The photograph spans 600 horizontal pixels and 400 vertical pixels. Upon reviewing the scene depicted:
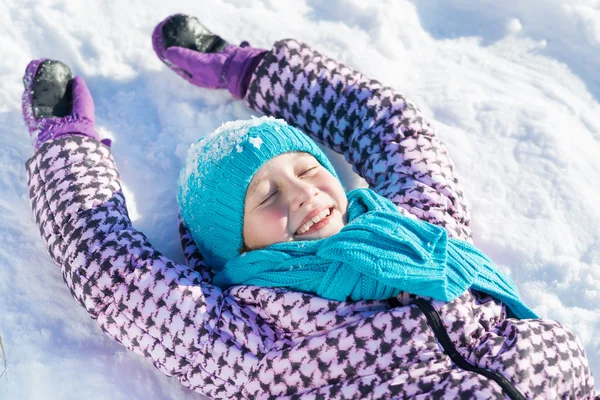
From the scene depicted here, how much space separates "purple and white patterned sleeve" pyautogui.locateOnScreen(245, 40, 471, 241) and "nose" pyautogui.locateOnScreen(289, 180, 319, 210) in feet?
1.24

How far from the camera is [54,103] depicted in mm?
2262

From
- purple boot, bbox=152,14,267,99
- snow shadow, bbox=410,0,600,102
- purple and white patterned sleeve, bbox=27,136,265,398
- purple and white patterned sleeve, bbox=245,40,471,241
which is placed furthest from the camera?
snow shadow, bbox=410,0,600,102

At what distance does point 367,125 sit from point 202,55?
676 millimetres

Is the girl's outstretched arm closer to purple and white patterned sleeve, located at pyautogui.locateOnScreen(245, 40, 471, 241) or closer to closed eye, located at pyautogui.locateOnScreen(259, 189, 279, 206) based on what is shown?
closed eye, located at pyautogui.locateOnScreen(259, 189, 279, 206)

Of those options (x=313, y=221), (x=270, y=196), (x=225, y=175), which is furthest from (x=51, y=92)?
(x=313, y=221)

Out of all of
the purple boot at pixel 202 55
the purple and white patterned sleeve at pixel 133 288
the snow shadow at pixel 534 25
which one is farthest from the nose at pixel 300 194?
the snow shadow at pixel 534 25

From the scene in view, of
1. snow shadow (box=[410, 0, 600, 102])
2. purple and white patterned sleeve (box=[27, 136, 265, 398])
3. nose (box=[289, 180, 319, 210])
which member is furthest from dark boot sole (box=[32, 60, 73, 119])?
snow shadow (box=[410, 0, 600, 102])

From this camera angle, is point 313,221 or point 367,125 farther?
point 367,125

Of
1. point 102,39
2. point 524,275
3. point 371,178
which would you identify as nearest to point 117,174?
point 102,39

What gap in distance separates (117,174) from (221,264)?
1.57 feet

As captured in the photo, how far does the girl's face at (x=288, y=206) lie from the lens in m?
1.82

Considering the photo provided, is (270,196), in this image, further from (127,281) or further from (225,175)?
(127,281)

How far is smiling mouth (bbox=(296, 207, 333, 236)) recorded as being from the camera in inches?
72.2

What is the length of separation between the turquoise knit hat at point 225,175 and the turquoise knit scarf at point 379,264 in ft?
0.37
